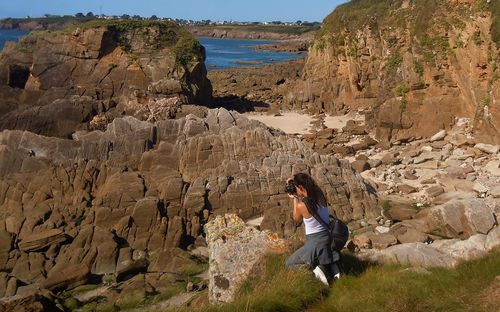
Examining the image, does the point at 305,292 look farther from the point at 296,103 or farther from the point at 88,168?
the point at 296,103

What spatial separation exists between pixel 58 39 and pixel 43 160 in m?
16.7

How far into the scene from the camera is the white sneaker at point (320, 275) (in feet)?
25.6

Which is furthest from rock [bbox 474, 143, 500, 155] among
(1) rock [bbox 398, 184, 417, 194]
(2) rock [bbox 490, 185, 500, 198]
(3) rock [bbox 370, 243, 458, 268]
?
(3) rock [bbox 370, 243, 458, 268]

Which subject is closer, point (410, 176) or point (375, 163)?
point (410, 176)

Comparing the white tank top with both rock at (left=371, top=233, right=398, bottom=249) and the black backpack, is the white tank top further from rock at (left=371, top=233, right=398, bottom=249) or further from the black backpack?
rock at (left=371, top=233, right=398, bottom=249)

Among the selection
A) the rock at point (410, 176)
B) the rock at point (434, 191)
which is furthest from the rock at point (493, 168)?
the rock at point (410, 176)

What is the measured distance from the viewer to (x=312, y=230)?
320 inches

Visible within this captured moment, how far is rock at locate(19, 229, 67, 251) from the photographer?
16906 mm

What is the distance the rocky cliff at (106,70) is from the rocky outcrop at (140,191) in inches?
252

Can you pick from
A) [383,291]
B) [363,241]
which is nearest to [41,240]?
[363,241]

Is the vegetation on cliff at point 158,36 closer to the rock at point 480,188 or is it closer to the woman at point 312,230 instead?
the rock at point 480,188

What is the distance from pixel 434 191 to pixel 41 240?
13656mm

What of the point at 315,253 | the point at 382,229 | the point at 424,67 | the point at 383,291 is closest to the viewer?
the point at 383,291

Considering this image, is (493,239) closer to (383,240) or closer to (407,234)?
(383,240)
